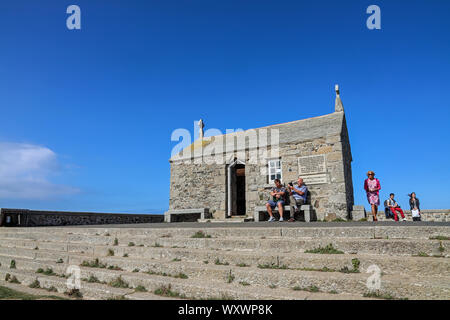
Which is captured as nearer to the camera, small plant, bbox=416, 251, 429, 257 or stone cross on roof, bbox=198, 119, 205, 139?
small plant, bbox=416, 251, 429, 257

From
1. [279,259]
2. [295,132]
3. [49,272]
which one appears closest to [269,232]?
[279,259]

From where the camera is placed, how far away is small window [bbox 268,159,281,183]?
12.0 m

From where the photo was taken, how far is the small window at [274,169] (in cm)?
1196

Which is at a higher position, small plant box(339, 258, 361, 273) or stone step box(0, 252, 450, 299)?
small plant box(339, 258, 361, 273)

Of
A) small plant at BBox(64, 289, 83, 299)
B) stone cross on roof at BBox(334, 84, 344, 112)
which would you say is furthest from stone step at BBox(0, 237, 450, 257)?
stone cross on roof at BBox(334, 84, 344, 112)

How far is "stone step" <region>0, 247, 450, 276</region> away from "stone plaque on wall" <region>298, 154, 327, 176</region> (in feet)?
23.6

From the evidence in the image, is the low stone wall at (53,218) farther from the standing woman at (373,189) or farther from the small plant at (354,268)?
the small plant at (354,268)

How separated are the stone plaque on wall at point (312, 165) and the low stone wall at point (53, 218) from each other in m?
9.34

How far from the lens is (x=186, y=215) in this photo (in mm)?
14203

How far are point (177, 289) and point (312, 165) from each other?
28.6 ft

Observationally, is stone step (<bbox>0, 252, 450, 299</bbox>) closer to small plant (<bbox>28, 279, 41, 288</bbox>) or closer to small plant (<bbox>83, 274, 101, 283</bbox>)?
small plant (<bbox>83, 274, 101, 283</bbox>)

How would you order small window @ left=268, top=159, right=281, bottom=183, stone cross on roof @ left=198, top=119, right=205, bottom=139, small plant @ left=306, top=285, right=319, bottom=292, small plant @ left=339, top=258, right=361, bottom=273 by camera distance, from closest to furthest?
small plant @ left=306, top=285, right=319, bottom=292 → small plant @ left=339, top=258, right=361, bottom=273 → small window @ left=268, top=159, right=281, bottom=183 → stone cross on roof @ left=198, top=119, right=205, bottom=139

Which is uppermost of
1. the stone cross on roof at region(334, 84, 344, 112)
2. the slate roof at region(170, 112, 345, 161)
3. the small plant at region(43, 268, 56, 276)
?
the stone cross on roof at region(334, 84, 344, 112)
